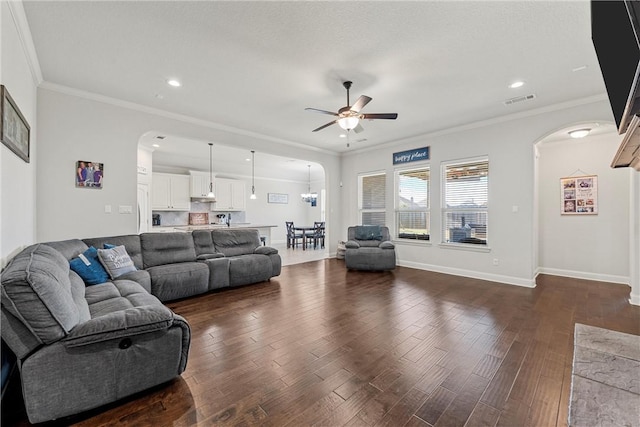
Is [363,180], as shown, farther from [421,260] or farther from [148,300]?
[148,300]

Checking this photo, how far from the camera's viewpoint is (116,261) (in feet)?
10.6

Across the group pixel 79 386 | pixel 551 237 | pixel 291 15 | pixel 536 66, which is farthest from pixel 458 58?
pixel 551 237

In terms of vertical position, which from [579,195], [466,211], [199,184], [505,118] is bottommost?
[466,211]

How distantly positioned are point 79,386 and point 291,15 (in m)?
3.03

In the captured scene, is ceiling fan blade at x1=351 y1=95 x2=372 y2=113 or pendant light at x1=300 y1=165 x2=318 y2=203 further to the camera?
pendant light at x1=300 y1=165 x2=318 y2=203

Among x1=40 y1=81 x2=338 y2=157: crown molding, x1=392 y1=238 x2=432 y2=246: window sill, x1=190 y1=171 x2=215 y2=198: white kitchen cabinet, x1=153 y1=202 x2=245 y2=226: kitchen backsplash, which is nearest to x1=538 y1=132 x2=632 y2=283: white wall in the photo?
x1=392 y1=238 x2=432 y2=246: window sill

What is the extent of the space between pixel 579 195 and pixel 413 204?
119 inches

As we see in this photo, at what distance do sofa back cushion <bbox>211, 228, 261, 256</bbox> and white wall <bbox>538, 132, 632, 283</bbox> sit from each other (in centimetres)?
597

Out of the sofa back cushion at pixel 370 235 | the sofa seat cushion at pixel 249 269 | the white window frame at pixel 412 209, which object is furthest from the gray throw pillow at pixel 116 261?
the white window frame at pixel 412 209

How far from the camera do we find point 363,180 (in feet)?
23.8

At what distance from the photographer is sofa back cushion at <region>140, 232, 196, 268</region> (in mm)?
3885

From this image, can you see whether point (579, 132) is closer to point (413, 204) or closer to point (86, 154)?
point (413, 204)

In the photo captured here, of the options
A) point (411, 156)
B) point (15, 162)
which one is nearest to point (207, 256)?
point (15, 162)

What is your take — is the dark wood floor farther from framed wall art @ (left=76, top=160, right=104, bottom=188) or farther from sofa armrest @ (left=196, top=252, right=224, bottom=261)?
framed wall art @ (left=76, top=160, right=104, bottom=188)
